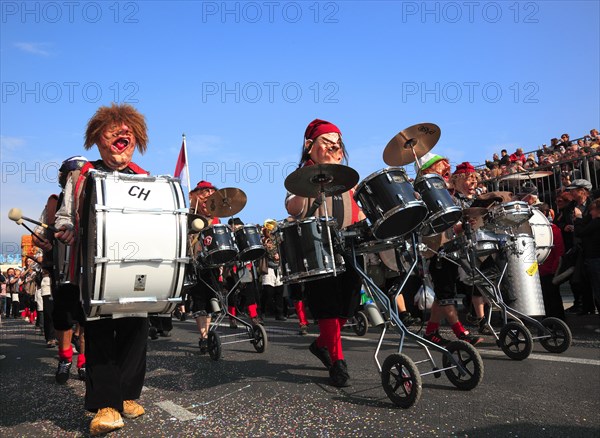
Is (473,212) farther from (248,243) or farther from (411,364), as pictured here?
(248,243)

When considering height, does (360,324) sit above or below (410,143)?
below

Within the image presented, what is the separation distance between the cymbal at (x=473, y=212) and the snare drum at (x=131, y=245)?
11.1ft

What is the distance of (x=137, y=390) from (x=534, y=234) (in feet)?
16.9

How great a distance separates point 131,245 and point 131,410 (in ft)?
4.08

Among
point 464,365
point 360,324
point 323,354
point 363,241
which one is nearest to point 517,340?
point 464,365

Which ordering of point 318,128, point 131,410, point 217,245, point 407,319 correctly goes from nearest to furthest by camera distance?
point 131,410
point 318,128
point 217,245
point 407,319

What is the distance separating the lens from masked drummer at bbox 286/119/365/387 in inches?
189

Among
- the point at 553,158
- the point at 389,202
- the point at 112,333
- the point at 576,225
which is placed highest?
the point at 553,158

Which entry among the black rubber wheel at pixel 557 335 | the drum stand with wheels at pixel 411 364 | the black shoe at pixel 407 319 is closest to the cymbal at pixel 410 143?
the drum stand with wheels at pixel 411 364

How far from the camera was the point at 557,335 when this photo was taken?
608 centimetres

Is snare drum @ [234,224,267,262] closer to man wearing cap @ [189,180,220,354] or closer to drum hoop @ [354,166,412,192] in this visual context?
man wearing cap @ [189,180,220,354]

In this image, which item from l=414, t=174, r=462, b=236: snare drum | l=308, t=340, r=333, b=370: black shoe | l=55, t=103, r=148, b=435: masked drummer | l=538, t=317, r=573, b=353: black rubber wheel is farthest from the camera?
l=538, t=317, r=573, b=353: black rubber wheel

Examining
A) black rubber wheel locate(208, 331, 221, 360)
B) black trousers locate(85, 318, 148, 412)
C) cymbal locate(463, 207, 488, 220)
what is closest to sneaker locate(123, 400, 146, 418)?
black trousers locate(85, 318, 148, 412)

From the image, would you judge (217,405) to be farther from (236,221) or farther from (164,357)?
(236,221)
